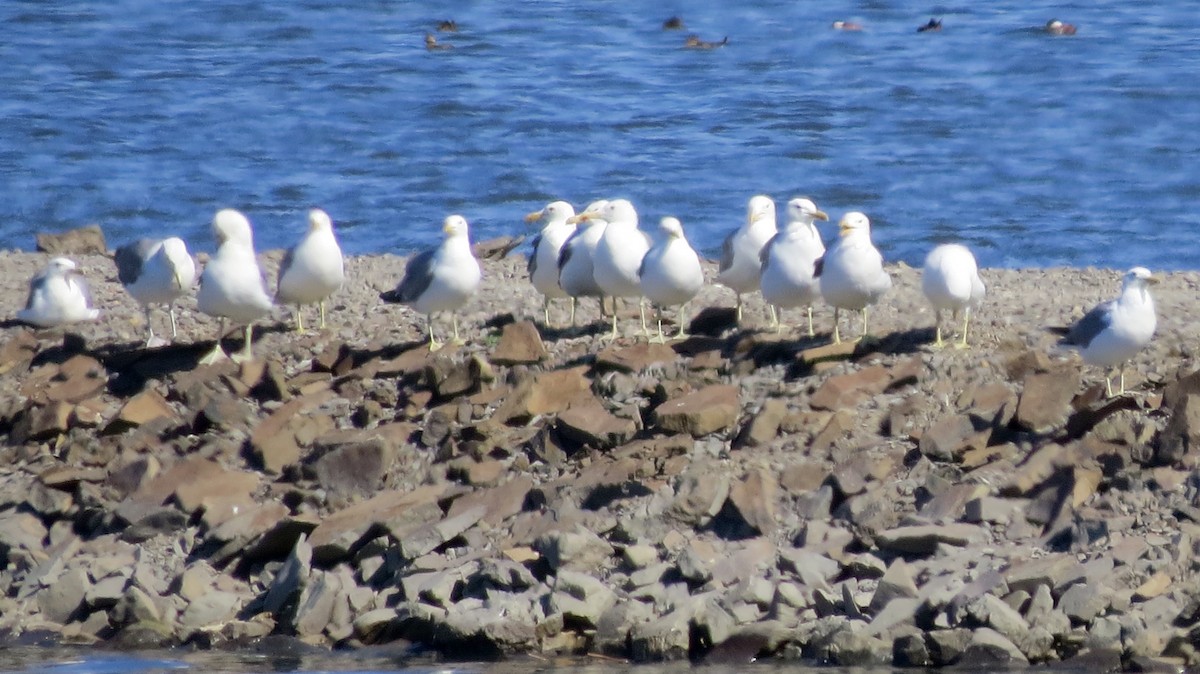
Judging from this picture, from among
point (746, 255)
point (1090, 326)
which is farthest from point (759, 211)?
point (1090, 326)

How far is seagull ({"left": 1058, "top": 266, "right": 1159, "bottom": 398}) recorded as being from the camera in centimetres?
1080

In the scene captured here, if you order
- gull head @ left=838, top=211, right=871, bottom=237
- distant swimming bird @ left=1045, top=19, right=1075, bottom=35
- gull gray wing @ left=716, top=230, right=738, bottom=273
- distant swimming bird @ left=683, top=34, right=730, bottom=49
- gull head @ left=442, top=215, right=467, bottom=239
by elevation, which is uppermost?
distant swimming bird @ left=1045, top=19, right=1075, bottom=35

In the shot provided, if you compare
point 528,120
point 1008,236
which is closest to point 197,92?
point 528,120

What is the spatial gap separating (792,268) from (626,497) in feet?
8.75

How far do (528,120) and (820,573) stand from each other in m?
21.2

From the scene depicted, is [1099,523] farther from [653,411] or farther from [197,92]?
[197,92]

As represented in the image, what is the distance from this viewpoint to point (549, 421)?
10875 millimetres

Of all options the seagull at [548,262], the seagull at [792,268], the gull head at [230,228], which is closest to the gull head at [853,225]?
the seagull at [792,268]

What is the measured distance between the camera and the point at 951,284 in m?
11.7

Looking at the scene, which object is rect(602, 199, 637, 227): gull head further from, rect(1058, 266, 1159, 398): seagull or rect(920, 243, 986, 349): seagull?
rect(1058, 266, 1159, 398): seagull

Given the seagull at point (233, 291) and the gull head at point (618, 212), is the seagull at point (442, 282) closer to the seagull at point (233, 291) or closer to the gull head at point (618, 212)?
the seagull at point (233, 291)

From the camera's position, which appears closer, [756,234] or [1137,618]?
[1137,618]

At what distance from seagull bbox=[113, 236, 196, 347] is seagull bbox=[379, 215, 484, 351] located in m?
1.50

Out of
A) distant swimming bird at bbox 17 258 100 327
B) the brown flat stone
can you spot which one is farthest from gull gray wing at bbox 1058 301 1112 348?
distant swimming bird at bbox 17 258 100 327
